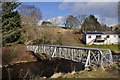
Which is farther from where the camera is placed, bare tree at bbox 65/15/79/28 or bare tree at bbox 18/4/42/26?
bare tree at bbox 65/15/79/28

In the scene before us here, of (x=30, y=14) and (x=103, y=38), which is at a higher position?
(x=30, y=14)

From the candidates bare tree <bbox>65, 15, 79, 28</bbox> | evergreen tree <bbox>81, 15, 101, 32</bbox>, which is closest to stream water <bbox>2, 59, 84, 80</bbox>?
evergreen tree <bbox>81, 15, 101, 32</bbox>

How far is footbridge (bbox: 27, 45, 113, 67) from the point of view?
77.8 feet

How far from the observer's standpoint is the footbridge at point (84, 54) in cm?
2371

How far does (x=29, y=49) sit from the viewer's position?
146 ft

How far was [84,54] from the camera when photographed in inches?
1108

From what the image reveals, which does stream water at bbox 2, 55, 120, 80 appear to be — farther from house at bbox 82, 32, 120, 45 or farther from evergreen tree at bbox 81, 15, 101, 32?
Result: evergreen tree at bbox 81, 15, 101, 32

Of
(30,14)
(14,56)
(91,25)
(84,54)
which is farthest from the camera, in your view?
(91,25)

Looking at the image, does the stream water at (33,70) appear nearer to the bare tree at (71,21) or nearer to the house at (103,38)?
the house at (103,38)

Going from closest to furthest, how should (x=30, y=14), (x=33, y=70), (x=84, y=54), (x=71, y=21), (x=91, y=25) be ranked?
(x=84, y=54) < (x=33, y=70) < (x=30, y=14) < (x=91, y=25) < (x=71, y=21)

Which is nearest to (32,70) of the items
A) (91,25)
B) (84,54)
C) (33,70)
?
(33,70)

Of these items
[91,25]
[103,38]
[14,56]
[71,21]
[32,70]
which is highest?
[71,21]

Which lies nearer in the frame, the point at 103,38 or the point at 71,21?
the point at 103,38

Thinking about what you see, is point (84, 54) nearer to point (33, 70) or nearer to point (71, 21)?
point (33, 70)
